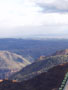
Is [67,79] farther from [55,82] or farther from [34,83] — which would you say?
[34,83]

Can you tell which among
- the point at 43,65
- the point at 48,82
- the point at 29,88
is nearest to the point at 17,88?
the point at 29,88

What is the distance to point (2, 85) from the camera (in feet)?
327

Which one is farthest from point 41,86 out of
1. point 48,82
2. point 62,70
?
point 62,70

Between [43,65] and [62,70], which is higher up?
[62,70]

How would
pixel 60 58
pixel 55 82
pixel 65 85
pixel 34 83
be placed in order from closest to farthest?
pixel 65 85 < pixel 55 82 < pixel 34 83 < pixel 60 58

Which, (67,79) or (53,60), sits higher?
(67,79)

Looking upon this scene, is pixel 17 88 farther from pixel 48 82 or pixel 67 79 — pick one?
pixel 67 79

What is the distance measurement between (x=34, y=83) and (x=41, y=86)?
611cm

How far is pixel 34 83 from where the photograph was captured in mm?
96562

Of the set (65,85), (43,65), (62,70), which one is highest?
(65,85)

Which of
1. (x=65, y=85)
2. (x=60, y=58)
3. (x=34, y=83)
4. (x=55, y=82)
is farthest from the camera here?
(x=60, y=58)

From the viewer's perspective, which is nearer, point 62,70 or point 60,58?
point 62,70

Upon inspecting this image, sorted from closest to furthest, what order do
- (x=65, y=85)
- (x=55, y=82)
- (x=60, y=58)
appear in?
(x=65, y=85) < (x=55, y=82) < (x=60, y=58)

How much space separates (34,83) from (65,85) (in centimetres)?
7558
